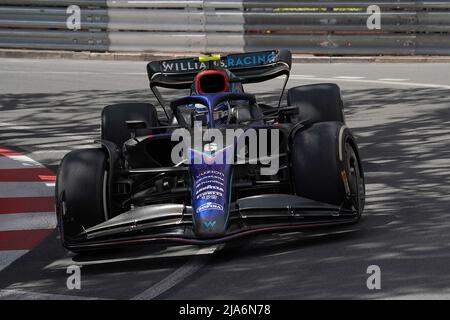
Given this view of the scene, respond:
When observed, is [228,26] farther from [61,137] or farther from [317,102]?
[317,102]

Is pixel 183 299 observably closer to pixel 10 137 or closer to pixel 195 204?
pixel 195 204

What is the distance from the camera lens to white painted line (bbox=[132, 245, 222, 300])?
21.9 ft

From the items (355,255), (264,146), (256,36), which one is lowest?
(355,255)

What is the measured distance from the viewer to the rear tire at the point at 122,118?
995 centimetres

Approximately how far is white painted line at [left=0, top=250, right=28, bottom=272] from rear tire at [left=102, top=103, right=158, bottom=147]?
2.15m

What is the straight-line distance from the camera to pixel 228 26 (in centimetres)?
2131

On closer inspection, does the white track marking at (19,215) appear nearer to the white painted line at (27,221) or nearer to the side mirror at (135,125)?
the white painted line at (27,221)

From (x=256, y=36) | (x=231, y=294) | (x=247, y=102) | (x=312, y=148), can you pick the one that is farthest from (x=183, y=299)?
(x=256, y=36)

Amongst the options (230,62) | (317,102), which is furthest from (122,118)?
(317,102)

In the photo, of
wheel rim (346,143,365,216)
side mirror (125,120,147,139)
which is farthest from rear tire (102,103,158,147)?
wheel rim (346,143,365,216)

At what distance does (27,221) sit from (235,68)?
235cm
